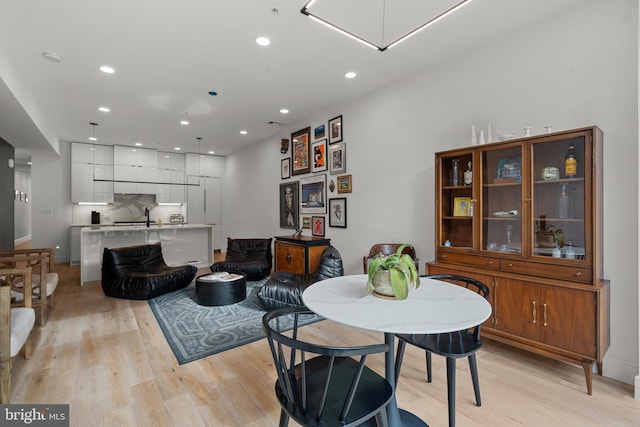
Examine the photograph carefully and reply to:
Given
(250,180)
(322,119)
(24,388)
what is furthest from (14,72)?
(250,180)

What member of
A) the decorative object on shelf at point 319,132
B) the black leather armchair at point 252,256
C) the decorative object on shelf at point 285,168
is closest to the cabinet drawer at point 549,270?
the decorative object on shelf at point 319,132

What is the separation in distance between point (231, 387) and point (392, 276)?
146 centimetres

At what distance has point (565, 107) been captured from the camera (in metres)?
2.52

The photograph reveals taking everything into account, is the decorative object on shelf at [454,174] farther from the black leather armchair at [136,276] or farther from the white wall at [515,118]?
the black leather armchair at [136,276]

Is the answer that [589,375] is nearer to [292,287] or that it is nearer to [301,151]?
[292,287]

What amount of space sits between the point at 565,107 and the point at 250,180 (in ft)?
20.1

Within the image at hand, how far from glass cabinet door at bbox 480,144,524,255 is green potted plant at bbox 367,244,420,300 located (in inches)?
54.9

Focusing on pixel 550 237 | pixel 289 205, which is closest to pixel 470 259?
pixel 550 237

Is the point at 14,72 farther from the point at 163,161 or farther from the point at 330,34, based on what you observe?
the point at 163,161

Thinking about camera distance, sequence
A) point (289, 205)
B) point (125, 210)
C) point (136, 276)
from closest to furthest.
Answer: point (136, 276), point (289, 205), point (125, 210)

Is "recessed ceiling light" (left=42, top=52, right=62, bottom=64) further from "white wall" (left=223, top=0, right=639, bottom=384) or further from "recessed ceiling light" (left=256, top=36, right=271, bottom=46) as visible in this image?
"white wall" (left=223, top=0, right=639, bottom=384)

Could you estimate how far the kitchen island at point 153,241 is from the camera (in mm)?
5121

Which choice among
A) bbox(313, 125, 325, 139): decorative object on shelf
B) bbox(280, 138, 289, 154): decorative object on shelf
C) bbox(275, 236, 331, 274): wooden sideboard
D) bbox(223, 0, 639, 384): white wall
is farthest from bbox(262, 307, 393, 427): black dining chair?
bbox(280, 138, 289, 154): decorative object on shelf

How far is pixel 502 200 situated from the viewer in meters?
2.63
